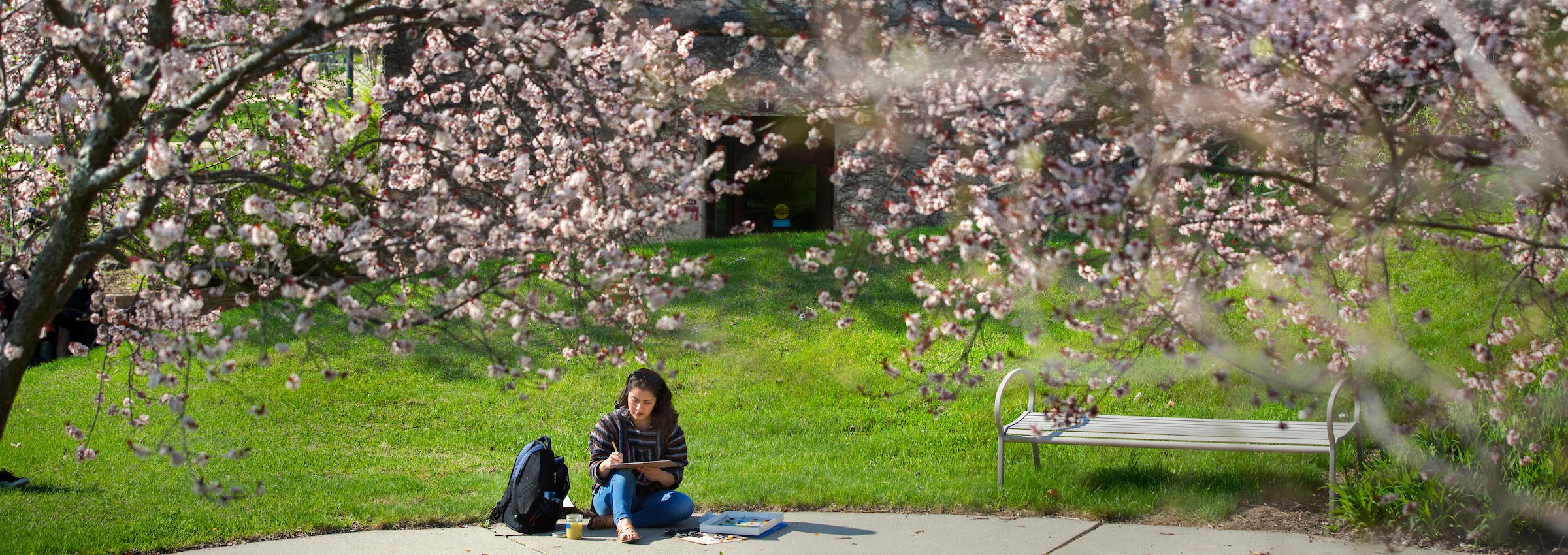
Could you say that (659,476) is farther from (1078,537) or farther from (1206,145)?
(1206,145)

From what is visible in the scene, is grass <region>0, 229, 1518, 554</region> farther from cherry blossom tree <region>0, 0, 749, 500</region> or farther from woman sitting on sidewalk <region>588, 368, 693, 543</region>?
cherry blossom tree <region>0, 0, 749, 500</region>

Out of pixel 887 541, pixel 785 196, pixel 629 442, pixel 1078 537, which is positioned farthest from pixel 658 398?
pixel 785 196

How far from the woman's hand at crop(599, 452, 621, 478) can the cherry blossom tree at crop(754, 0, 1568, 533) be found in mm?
1261

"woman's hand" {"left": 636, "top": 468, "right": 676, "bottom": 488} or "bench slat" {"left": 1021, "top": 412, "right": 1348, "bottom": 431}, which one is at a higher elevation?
"bench slat" {"left": 1021, "top": 412, "right": 1348, "bottom": 431}

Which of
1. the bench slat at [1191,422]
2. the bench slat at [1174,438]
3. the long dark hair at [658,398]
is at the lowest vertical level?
the bench slat at [1174,438]

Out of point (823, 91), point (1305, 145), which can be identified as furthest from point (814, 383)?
point (1305, 145)

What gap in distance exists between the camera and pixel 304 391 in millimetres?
9781

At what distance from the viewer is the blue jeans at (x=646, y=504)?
5.88 metres

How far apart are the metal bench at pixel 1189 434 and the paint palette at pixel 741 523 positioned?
1299mm

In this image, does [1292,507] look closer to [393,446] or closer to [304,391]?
[393,446]

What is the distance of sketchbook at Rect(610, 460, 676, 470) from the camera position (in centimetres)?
584

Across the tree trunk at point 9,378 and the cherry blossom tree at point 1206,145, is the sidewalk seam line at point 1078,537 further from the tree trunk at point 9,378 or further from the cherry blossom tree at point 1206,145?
the tree trunk at point 9,378

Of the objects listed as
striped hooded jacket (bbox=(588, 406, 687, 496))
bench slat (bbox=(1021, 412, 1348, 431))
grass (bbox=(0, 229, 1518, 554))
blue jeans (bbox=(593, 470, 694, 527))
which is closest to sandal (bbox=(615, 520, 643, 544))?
blue jeans (bbox=(593, 470, 694, 527))

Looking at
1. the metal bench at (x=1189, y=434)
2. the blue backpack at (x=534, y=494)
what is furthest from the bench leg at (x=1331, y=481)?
the blue backpack at (x=534, y=494)
